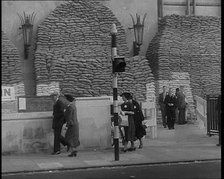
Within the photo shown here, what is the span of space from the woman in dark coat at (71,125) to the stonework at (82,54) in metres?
7.44

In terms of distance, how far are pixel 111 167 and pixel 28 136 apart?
2.55 meters

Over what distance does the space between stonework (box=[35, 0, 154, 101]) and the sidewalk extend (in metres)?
5.68

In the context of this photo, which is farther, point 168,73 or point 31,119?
point 168,73

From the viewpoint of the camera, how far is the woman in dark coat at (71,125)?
10.4 m

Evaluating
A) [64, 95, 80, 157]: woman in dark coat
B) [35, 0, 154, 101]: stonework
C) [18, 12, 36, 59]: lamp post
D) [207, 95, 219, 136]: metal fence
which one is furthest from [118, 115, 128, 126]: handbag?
[18, 12, 36, 59]: lamp post

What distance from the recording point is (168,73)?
64.7ft

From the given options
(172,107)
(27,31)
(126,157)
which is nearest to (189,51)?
(172,107)

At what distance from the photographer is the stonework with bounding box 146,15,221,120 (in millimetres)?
19734

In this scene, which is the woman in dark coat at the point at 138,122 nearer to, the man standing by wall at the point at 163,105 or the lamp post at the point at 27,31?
the man standing by wall at the point at 163,105

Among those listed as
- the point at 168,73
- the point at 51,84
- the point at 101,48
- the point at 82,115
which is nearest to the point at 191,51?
the point at 168,73

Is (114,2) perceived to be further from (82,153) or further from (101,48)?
(82,153)

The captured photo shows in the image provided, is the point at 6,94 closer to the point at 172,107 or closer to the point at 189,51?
the point at 172,107

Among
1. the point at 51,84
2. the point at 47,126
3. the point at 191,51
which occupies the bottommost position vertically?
the point at 47,126

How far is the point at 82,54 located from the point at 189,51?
4869 mm
